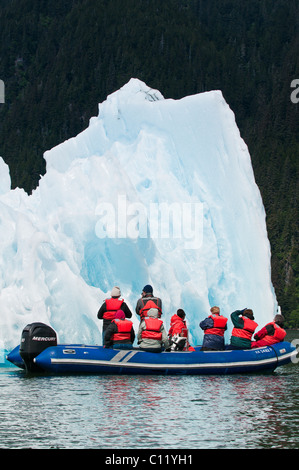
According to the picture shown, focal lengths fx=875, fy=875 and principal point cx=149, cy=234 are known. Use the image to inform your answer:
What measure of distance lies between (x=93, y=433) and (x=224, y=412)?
2.95 metres

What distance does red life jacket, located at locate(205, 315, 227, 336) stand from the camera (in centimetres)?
2058

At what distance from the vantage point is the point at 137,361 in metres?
20.2

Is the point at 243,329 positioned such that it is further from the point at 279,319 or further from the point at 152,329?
the point at 152,329

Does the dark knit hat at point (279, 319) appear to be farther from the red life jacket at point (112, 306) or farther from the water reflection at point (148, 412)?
the red life jacket at point (112, 306)

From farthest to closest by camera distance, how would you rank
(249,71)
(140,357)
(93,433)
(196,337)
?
(249,71), (196,337), (140,357), (93,433)

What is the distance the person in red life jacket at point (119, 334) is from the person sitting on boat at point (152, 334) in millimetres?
282

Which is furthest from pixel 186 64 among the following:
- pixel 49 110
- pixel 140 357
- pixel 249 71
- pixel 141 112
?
pixel 140 357

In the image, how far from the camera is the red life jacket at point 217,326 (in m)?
20.6

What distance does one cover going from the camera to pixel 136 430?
13.8m

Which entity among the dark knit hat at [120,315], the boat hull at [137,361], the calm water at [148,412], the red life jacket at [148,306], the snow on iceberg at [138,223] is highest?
the snow on iceberg at [138,223]

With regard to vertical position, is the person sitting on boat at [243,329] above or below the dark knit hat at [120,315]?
below

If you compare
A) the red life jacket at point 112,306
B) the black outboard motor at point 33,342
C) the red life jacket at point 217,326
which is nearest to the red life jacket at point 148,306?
the red life jacket at point 112,306

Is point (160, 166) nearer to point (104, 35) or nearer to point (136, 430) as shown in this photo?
point (136, 430)

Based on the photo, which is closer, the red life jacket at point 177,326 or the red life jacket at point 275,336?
the red life jacket at point 177,326
